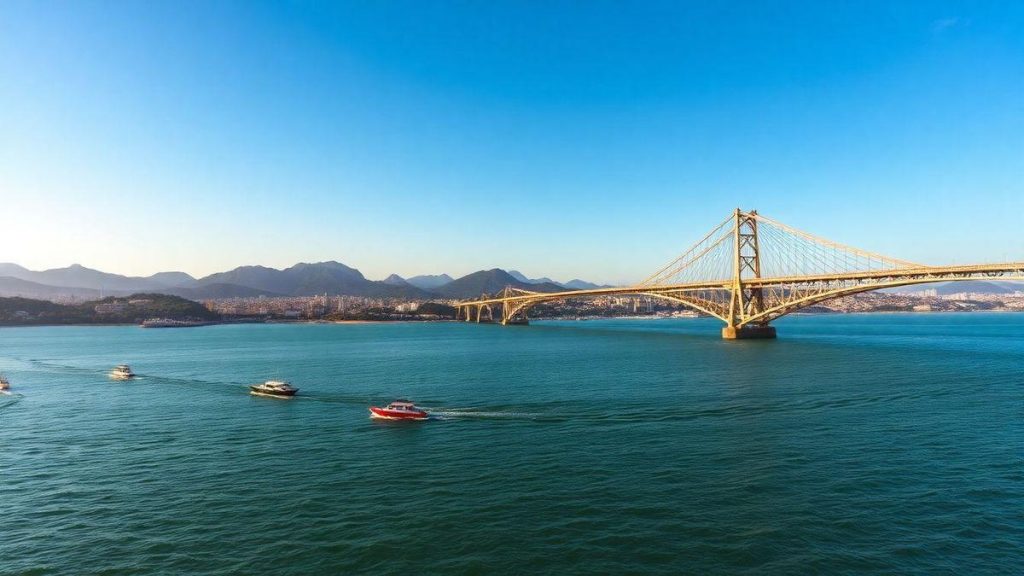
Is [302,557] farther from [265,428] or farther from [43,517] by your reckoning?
[265,428]

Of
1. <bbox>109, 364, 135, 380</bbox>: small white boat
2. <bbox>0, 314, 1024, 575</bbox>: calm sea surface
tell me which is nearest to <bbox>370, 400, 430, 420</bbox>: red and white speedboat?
<bbox>0, 314, 1024, 575</bbox>: calm sea surface

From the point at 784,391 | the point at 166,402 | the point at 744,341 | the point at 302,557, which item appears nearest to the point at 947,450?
the point at 784,391

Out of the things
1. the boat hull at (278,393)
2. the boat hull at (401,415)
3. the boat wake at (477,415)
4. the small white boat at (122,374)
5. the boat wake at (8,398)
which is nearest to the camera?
the boat hull at (401,415)

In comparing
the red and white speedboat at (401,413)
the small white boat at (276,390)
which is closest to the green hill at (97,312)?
the small white boat at (276,390)

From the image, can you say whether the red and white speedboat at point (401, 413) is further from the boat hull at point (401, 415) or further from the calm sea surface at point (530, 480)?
the calm sea surface at point (530, 480)

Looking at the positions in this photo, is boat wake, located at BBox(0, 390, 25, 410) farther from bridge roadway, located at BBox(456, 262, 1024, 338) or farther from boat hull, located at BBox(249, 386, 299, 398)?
bridge roadway, located at BBox(456, 262, 1024, 338)
